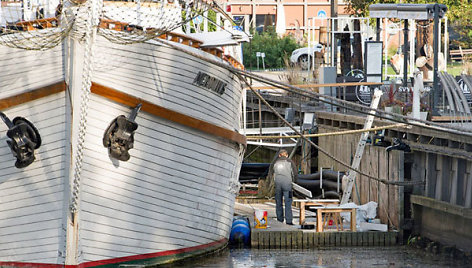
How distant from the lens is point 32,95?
1110cm

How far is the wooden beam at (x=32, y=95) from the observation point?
10.9m

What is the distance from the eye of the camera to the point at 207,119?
12.4 metres

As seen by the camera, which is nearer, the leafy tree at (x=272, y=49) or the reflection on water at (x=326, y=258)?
the reflection on water at (x=326, y=258)

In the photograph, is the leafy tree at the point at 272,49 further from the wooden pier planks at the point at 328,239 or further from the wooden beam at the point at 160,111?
the wooden beam at the point at 160,111

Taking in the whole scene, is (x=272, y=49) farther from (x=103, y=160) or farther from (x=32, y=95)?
(x=32, y=95)

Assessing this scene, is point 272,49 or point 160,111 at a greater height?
point 160,111

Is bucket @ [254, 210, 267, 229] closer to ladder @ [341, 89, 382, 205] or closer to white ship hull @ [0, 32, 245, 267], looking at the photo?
ladder @ [341, 89, 382, 205]

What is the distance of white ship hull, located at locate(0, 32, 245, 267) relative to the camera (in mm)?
11062

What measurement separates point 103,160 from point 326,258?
3748 mm

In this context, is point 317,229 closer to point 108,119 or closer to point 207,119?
point 207,119

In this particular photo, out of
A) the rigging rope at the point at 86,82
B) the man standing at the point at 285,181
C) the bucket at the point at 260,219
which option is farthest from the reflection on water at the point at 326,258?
the rigging rope at the point at 86,82

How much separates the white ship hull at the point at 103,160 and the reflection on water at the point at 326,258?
1.09 meters

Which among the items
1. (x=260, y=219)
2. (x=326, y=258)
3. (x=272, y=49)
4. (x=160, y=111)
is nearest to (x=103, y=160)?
(x=160, y=111)

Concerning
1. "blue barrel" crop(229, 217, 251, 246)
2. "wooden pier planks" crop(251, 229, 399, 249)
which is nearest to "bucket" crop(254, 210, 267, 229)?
"blue barrel" crop(229, 217, 251, 246)
